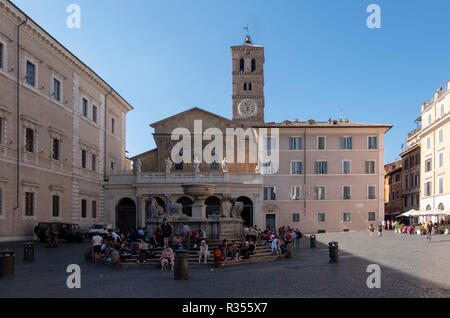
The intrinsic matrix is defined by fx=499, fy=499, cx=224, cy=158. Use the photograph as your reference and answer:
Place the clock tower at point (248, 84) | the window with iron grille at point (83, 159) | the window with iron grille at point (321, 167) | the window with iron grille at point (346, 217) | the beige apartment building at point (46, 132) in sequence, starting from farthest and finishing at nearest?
the clock tower at point (248, 84)
the window with iron grille at point (321, 167)
the window with iron grille at point (346, 217)
the window with iron grille at point (83, 159)
the beige apartment building at point (46, 132)

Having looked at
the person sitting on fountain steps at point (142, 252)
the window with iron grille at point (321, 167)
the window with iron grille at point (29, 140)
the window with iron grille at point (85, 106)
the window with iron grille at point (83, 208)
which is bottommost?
the person sitting on fountain steps at point (142, 252)

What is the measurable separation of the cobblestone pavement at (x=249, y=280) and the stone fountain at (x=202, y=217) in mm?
2987

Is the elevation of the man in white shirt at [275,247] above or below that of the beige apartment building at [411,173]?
below

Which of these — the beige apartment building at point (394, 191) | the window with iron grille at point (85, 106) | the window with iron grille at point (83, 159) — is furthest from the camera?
the beige apartment building at point (394, 191)

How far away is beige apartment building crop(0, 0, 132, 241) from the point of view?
28328mm

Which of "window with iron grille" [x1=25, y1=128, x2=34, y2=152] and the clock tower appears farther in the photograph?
the clock tower

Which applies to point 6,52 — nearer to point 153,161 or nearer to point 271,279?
point 271,279

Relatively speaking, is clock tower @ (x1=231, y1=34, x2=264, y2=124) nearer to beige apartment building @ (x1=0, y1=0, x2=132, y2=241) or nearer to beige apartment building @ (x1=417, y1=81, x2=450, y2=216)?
beige apartment building @ (x1=417, y1=81, x2=450, y2=216)

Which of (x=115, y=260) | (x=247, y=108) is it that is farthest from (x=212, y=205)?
(x=247, y=108)

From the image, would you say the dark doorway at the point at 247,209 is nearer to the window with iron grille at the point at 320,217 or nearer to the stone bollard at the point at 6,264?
the window with iron grille at the point at 320,217

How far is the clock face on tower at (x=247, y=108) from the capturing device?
2958 inches

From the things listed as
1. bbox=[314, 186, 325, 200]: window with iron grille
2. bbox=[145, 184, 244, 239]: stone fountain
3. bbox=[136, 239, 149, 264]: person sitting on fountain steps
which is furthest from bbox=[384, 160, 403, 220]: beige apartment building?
bbox=[136, 239, 149, 264]: person sitting on fountain steps

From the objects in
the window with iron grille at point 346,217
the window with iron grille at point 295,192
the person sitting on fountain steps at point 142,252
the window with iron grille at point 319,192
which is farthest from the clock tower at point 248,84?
the person sitting on fountain steps at point 142,252

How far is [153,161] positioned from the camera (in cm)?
5328
